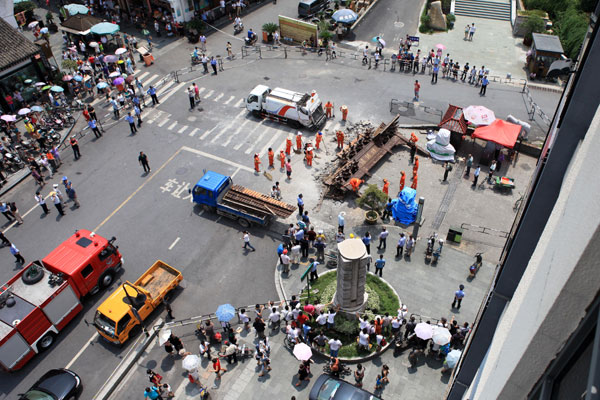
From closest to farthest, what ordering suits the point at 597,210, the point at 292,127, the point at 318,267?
1. the point at 597,210
2. the point at 318,267
3. the point at 292,127

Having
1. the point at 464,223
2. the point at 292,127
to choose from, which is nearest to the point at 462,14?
the point at 292,127

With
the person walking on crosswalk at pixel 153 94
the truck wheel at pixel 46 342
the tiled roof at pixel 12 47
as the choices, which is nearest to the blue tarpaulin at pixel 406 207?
the truck wheel at pixel 46 342

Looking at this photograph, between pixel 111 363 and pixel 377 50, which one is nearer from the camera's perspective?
pixel 111 363

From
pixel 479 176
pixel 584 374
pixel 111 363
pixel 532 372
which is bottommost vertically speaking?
pixel 111 363

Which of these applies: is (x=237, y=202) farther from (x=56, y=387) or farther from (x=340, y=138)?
(x=56, y=387)

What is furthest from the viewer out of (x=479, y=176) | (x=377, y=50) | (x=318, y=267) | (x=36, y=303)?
(x=377, y=50)

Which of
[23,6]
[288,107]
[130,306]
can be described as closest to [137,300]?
[130,306]

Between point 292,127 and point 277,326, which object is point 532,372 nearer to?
point 277,326
